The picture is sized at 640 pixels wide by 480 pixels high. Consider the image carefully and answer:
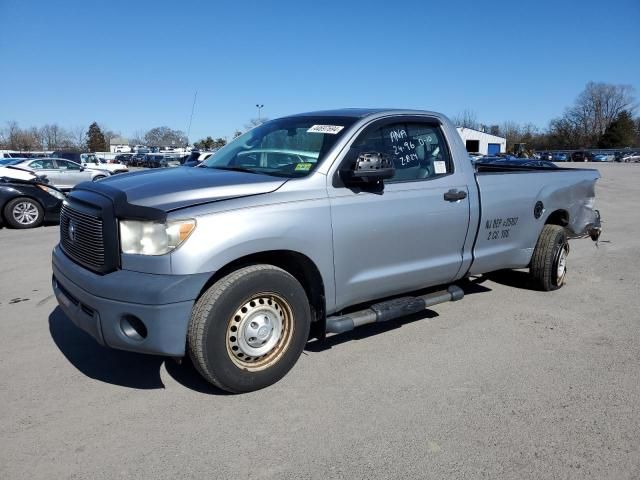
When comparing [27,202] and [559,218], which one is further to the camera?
[27,202]

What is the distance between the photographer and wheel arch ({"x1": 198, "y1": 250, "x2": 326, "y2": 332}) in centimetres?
331

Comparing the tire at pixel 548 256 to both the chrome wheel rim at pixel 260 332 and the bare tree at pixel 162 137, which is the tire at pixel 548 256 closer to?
the chrome wheel rim at pixel 260 332

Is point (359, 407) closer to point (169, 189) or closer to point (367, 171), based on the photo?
point (367, 171)

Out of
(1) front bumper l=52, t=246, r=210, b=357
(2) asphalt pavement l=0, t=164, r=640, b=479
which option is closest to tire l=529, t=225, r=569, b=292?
(2) asphalt pavement l=0, t=164, r=640, b=479

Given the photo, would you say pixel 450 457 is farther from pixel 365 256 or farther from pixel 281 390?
pixel 365 256

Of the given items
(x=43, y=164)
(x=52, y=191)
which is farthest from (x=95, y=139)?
(x=52, y=191)

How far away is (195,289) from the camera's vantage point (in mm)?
3010

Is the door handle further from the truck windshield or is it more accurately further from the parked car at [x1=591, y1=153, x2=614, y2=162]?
the parked car at [x1=591, y1=153, x2=614, y2=162]

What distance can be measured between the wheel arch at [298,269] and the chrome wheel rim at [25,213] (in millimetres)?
9397

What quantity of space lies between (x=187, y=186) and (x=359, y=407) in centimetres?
180

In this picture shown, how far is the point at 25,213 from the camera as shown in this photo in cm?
1090

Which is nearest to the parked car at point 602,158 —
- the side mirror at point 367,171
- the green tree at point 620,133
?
the green tree at point 620,133

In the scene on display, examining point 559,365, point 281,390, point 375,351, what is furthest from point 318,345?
point 559,365

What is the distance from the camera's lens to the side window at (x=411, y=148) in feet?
13.5
